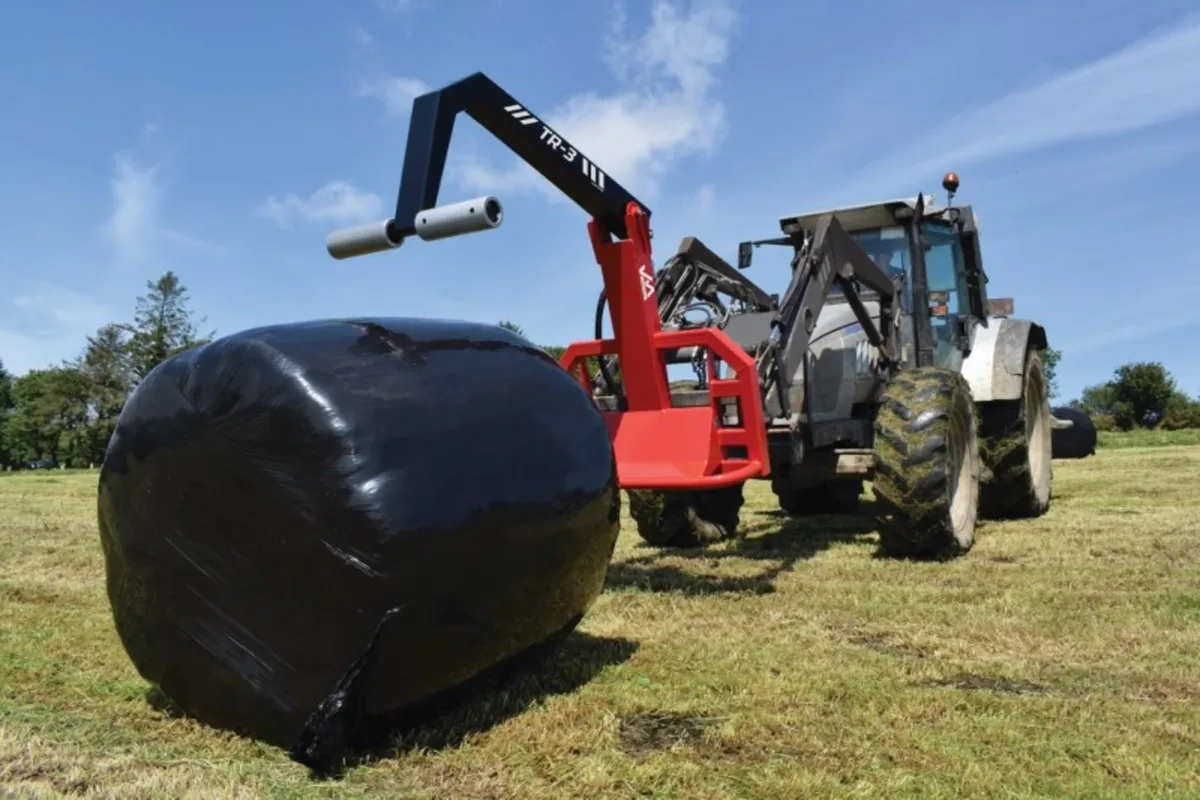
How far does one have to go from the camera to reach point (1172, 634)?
13.5ft

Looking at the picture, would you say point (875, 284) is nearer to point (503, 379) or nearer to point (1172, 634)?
point (1172, 634)

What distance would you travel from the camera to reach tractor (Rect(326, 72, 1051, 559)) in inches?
203

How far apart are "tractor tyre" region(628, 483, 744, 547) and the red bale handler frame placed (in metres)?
0.96

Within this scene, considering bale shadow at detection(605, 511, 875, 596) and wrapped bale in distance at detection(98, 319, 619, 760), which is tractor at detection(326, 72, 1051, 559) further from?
wrapped bale in distance at detection(98, 319, 619, 760)

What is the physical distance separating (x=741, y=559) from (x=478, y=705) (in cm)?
356

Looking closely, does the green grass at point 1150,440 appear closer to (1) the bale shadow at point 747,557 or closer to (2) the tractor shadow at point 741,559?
(1) the bale shadow at point 747,557

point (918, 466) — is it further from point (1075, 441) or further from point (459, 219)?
point (1075, 441)

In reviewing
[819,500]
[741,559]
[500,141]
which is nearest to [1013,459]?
[819,500]

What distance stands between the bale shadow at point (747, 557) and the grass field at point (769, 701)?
44 mm

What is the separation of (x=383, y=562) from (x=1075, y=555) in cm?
505

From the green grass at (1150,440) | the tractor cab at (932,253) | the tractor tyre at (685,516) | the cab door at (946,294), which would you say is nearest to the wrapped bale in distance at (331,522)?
the tractor tyre at (685,516)

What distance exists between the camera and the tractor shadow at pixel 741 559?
218 inches

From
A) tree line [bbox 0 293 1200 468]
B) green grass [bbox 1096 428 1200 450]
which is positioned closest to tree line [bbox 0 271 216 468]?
tree line [bbox 0 293 1200 468]

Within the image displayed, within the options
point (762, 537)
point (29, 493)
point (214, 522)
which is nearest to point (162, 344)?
point (29, 493)
